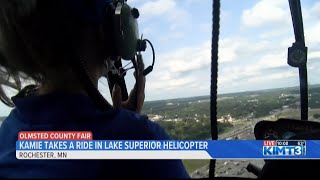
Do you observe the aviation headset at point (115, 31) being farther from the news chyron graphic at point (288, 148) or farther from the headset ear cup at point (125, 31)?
the news chyron graphic at point (288, 148)

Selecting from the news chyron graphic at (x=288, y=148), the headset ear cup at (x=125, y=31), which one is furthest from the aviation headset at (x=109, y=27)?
the news chyron graphic at (x=288, y=148)

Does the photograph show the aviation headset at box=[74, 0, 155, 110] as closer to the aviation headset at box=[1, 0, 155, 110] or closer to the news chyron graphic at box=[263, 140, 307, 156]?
the aviation headset at box=[1, 0, 155, 110]

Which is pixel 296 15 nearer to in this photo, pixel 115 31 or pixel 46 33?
pixel 115 31

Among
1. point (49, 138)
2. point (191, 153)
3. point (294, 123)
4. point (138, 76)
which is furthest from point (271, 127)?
point (49, 138)

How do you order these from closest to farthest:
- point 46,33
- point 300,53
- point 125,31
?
point 46,33 < point 125,31 < point 300,53

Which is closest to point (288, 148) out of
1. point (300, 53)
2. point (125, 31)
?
point (300, 53)

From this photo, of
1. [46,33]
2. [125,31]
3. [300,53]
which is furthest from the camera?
[300,53]
